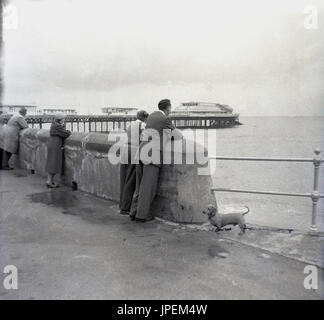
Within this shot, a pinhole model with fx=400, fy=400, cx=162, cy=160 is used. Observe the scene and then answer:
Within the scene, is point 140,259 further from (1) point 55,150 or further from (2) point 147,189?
(1) point 55,150

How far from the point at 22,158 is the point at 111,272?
853cm

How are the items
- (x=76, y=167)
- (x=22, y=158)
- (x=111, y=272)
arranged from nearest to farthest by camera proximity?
(x=111, y=272)
(x=76, y=167)
(x=22, y=158)

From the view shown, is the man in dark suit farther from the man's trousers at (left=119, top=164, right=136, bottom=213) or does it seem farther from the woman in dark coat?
the woman in dark coat

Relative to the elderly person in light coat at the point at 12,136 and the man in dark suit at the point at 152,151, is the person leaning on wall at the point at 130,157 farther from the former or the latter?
the elderly person in light coat at the point at 12,136

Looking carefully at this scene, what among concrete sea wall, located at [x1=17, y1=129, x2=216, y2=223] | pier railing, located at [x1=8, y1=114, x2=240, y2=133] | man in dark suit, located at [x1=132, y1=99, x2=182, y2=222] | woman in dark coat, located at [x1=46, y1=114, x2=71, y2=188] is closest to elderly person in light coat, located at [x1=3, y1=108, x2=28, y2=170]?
concrete sea wall, located at [x1=17, y1=129, x2=216, y2=223]

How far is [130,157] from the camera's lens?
6.15 metres

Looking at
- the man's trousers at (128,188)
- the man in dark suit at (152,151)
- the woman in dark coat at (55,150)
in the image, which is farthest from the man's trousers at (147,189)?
the woman in dark coat at (55,150)

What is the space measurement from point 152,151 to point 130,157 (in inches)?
27.4

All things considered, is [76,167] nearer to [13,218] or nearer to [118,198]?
[118,198]

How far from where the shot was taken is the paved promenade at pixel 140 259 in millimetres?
3426

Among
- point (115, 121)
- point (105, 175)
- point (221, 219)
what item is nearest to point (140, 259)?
point (221, 219)

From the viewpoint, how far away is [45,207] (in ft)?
21.8

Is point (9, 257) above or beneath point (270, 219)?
above
